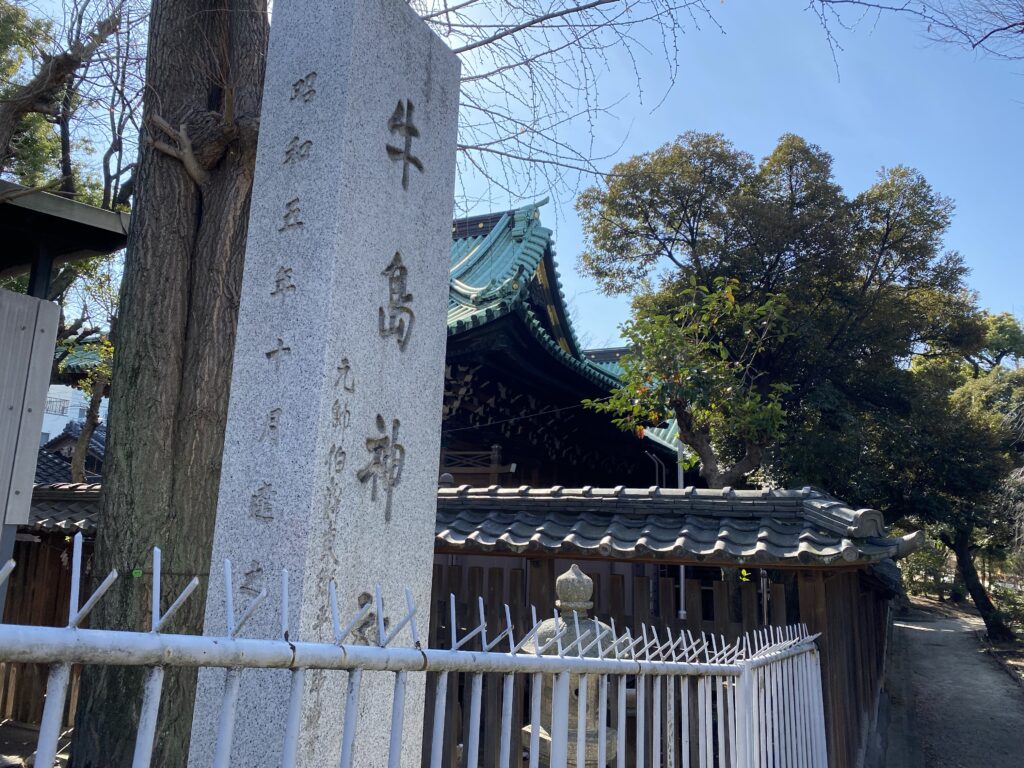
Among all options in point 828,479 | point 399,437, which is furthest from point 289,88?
point 828,479

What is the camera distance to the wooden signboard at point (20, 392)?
370 centimetres

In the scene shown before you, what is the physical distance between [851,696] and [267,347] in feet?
19.9

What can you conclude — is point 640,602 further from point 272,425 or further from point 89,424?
point 89,424

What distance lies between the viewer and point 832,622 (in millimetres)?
5227

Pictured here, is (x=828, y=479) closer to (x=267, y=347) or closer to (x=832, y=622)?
(x=832, y=622)

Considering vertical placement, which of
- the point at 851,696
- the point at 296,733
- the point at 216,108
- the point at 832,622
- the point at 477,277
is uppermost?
the point at 477,277

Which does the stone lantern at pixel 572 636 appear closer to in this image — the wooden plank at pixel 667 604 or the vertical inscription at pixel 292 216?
the wooden plank at pixel 667 604

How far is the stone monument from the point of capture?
2.44m

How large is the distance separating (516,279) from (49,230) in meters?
5.66

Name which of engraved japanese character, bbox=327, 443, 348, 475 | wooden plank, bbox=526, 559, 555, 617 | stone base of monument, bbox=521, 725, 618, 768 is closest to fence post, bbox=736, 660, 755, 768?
stone base of monument, bbox=521, 725, 618, 768

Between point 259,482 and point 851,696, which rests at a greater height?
point 259,482

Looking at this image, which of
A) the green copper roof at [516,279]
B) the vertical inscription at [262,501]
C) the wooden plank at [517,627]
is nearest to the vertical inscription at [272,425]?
the vertical inscription at [262,501]

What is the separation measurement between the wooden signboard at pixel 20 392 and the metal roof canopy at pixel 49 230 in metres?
0.26

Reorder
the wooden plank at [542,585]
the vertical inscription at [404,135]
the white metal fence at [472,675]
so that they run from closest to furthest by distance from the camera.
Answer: the white metal fence at [472,675] → the vertical inscription at [404,135] → the wooden plank at [542,585]
